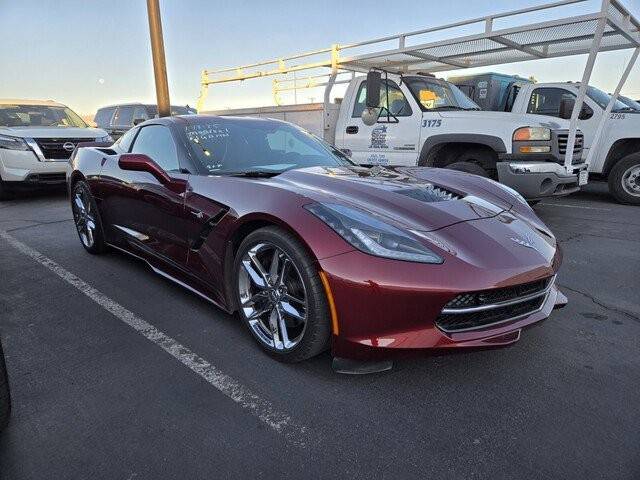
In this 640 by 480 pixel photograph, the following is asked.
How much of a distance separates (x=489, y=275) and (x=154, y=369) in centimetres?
177

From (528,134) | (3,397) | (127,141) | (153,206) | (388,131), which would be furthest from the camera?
(388,131)

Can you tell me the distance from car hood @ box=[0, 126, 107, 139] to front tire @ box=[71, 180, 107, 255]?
3838 mm

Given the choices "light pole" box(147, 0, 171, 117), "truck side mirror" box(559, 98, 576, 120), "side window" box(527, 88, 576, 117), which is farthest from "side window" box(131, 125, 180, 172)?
"side window" box(527, 88, 576, 117)

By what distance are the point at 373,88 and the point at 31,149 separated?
570 centimetres

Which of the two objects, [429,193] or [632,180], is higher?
[429,193]

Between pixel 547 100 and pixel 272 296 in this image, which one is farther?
pixel 547 100

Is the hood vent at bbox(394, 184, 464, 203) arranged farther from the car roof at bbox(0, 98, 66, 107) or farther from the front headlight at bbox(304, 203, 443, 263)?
the car roof at bbox(0, 98, 66, 107)

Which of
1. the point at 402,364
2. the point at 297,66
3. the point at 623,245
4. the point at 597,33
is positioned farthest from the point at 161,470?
the point at 297,66

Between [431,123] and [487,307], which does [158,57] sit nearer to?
Answer: [431,123]

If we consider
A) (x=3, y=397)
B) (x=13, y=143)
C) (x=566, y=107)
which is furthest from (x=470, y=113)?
(x=13, y=143)

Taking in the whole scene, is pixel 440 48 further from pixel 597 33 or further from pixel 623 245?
pixel 623 245

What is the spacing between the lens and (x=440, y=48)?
21.5ft

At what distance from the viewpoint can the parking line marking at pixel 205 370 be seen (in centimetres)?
198

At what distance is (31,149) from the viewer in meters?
7.48
